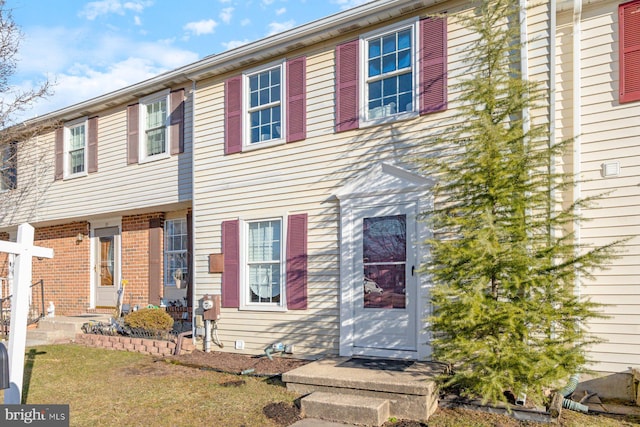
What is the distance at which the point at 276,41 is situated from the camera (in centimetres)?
780

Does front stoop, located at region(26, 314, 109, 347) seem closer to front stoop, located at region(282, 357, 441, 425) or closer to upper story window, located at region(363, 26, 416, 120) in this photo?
front stoop, located at region(282, 357, 441, 425)

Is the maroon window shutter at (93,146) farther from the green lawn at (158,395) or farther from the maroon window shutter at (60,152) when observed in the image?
the green lawn at (158,395)

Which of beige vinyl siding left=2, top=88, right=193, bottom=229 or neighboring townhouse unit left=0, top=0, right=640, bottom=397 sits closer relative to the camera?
neighboring townhouse unit left=0, top=0, right=640, bottom=397

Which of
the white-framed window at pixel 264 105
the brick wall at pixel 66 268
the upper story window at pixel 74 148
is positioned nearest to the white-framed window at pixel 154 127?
the upper story window at pixel 74 148

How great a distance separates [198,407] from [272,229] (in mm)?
3362

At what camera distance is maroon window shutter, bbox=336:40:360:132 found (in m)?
7.16

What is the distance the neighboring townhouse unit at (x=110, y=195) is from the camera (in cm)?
991

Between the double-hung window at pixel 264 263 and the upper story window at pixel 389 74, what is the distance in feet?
8.08

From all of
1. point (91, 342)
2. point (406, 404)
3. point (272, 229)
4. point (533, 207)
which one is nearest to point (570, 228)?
point (533, 207)

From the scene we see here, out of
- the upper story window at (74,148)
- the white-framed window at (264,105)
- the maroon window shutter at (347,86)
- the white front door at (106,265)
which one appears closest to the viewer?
the maroon window shutter at (347,86)

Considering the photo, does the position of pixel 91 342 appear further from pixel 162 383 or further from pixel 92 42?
pixel 92 42

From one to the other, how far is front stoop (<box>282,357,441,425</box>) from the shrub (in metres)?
3.72

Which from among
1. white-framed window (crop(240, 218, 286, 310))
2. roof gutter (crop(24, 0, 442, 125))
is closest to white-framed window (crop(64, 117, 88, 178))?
roof gutter (crop(24, 0, 442, 125))

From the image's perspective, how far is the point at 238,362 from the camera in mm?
7531
